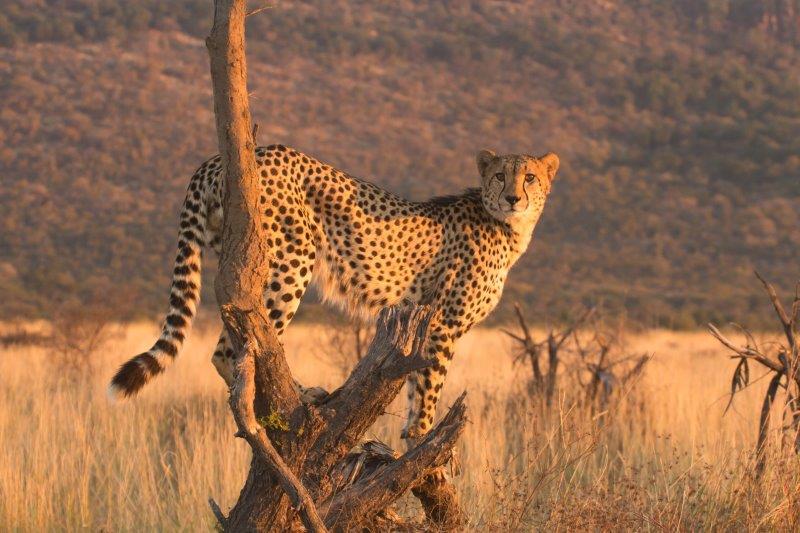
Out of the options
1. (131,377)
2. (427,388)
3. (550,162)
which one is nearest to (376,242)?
(427,388)

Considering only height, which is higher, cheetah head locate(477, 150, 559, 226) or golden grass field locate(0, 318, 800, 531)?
cheetah head locate(477, 150, 559, 226)

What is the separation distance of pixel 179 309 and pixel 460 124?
110 ft

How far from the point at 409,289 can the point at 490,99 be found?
33793mm

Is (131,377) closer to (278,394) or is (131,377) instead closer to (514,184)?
(278,394)

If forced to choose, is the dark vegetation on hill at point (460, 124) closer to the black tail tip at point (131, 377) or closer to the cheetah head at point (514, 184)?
the cheetah head at point (514, 184)

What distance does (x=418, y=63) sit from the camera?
128 feet

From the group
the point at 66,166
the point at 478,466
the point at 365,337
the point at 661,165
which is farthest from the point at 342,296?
the point at 661,165

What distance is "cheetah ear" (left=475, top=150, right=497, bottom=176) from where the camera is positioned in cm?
567

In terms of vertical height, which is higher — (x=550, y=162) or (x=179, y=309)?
(x=550, y=162)

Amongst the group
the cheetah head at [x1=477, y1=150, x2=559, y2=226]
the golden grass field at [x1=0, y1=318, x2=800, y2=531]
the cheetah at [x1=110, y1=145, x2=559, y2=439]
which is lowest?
the golden grass field at [x1=0, y1=318, x2=800, y2=531]

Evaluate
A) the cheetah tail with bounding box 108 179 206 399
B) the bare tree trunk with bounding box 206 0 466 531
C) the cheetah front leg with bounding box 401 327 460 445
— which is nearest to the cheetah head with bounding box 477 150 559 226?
the cheetah front leg with bounding box 401 327 460 445

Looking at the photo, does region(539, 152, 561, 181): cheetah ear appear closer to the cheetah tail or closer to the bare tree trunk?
the cheetah tail

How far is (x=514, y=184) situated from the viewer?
5527 mm

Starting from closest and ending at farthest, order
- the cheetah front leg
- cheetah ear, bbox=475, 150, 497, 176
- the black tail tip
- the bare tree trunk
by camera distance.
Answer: the bare tree trunk < the black tail tip < the cheetah front leg < cheetah ear, bbox=475, 150, 497, 176
